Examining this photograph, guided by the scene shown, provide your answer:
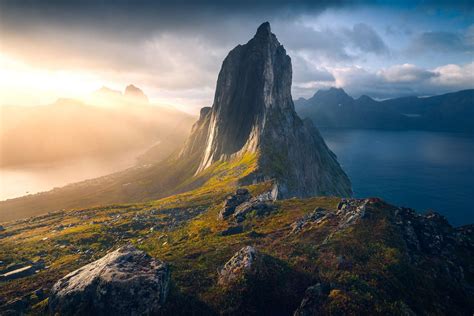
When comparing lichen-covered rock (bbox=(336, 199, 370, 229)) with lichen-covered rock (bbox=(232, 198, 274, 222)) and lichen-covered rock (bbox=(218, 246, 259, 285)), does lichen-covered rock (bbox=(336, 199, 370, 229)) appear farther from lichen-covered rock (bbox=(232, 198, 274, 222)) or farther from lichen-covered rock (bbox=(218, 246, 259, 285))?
lichen-covered rock (bbox=(232, 198, 274, 222))

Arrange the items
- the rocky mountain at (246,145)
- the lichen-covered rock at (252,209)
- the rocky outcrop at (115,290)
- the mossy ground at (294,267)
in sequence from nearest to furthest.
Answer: the rocky outcrop at (115,290), the mossy ground at (294,267), the lichen-covered rock at (252,209), the rocky mountain at (246,145)

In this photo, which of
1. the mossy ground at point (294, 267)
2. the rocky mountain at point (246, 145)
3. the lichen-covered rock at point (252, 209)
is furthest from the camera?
the rocky mountain at point (246, 145)

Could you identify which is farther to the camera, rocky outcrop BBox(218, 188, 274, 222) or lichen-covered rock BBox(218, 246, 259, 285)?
rocky outcrop BBox(218, 188, 274, 222)

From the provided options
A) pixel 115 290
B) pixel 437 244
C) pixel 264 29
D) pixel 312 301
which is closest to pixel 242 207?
pixel 437 244

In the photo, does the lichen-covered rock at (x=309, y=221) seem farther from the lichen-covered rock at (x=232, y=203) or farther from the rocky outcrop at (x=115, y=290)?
the rocky outcrop at (x=115, y=290)

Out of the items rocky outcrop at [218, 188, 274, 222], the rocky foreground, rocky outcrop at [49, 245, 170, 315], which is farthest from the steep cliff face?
rocky outcrop at [49, 245, 170, 315]

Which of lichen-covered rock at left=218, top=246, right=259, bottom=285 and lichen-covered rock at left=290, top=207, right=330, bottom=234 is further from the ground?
lichen-covered rock at left=218, top=246, right=259, bottom=285

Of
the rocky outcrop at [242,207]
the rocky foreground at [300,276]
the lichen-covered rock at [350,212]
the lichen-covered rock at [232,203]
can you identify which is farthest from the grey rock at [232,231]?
the lichen-covered rock at [350,212]
